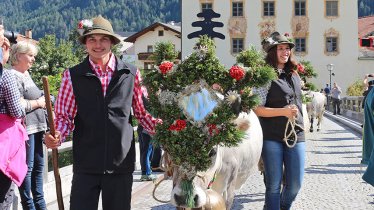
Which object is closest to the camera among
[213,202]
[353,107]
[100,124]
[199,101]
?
[100,124]

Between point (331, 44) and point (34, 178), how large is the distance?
5537cm

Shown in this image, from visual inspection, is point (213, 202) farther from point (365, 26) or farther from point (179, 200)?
point (365, 26)

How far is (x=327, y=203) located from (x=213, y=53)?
14.8 ft

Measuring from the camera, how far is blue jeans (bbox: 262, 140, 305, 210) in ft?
20.1

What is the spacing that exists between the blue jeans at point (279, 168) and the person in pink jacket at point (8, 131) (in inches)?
106

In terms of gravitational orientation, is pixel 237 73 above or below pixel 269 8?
below

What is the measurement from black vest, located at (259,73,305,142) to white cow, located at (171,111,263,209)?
24 centimetres

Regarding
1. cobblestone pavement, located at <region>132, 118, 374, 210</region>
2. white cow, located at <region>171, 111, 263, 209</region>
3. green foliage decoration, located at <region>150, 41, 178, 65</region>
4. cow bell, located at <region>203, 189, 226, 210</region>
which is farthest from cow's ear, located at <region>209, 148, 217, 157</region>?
cobblestone pavement, located at <region>132, 118, 374, 210</region>

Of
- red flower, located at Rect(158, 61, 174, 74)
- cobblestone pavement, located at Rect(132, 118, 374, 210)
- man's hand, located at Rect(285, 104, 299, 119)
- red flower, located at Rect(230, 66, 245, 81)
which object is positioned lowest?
cobblestone pavement, located at Rect(132, 118, 374, 210)

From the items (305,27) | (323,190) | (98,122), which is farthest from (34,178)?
(305,27)

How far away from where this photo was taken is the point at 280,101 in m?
6.16

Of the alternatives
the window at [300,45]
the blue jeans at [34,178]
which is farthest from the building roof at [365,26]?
the blue jeans at [34,178]

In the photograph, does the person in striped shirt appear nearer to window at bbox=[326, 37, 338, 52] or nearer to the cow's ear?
the cow's ear

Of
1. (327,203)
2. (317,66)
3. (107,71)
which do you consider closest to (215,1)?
(317,66)
